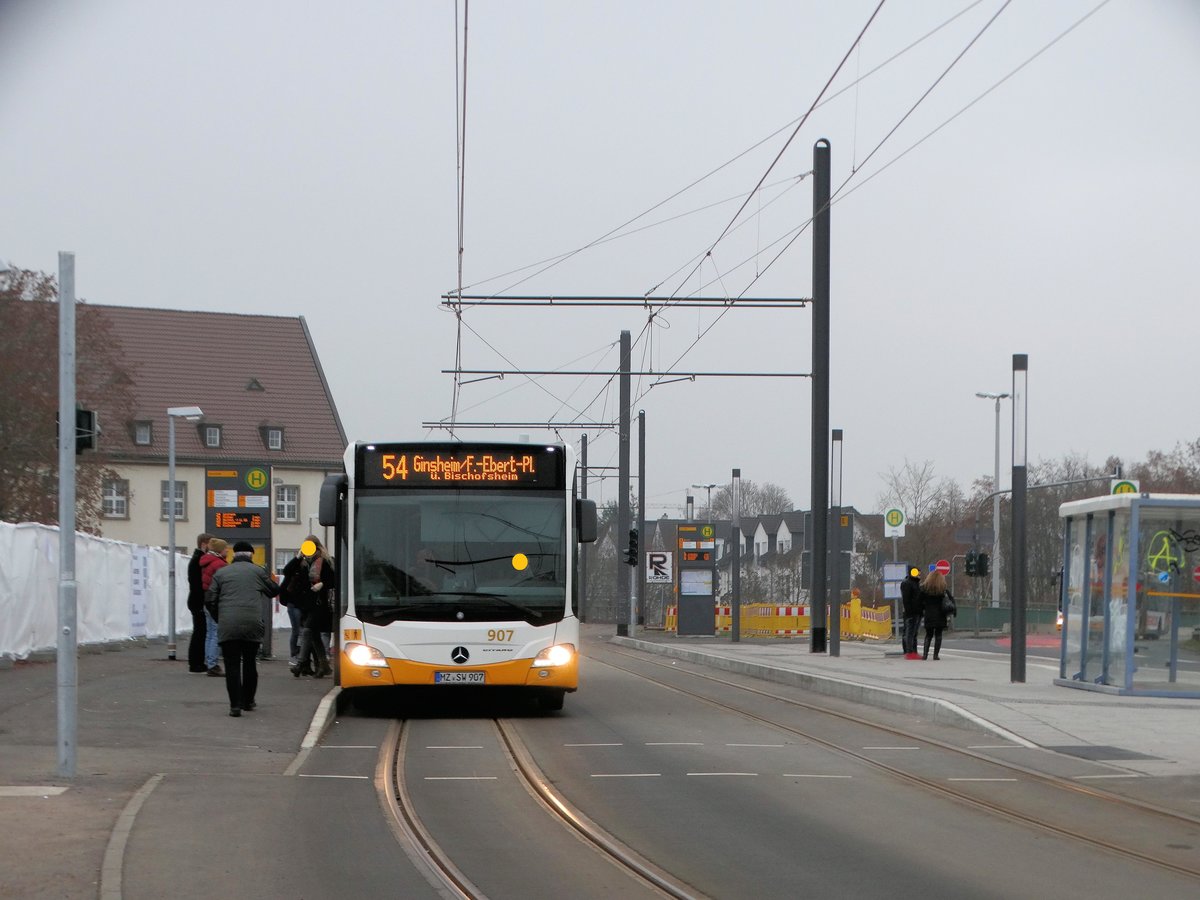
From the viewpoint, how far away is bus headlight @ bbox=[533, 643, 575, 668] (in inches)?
639

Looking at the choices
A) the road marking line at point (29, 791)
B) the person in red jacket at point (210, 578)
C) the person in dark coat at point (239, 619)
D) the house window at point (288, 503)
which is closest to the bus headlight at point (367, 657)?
the person in dark coat at point (239, 619)

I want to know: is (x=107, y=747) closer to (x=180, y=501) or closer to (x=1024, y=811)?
(x=1024, y=811)

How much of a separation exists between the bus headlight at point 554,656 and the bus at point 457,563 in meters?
0.01

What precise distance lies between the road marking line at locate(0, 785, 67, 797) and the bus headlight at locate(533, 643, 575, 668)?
22.2 feet

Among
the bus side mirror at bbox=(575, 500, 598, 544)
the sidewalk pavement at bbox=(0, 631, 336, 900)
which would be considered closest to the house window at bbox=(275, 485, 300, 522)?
the sidewalk pavement at bbox=(0, 631, 336, 900)

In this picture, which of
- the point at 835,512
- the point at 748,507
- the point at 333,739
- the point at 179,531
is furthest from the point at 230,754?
the point at 748,507

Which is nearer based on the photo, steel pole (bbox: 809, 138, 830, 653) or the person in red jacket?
the person in red jacket

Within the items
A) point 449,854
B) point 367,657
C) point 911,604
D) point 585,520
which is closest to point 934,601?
point 911,604

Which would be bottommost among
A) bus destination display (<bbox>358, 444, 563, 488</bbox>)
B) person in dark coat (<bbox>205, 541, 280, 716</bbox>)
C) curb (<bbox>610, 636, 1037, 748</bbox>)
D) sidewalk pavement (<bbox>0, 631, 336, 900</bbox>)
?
curb (<bbox>610, 636, 1037, 748</bbox>)

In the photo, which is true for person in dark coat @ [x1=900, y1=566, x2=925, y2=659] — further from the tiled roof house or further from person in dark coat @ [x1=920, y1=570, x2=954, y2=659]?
the tiled roof house

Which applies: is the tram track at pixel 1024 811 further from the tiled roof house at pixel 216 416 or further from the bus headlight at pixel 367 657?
the tiled roof house at pixel 216 416

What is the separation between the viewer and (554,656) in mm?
16281

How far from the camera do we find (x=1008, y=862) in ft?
27.3

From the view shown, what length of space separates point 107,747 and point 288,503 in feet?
216
